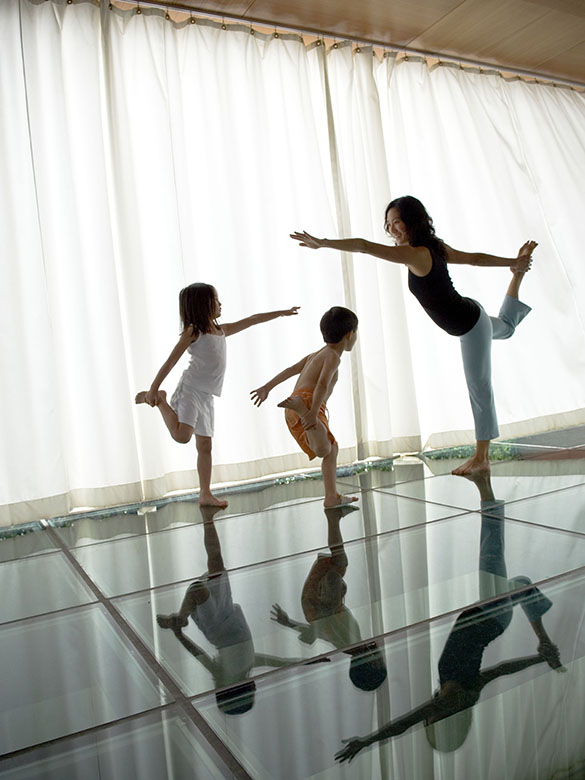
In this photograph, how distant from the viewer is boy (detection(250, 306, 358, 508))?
8.50 ft

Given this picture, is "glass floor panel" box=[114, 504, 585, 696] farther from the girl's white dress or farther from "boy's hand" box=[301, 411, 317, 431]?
the girl's white dress

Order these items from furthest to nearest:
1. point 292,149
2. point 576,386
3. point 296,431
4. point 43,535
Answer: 1. point 576,386
2. point 292,149
3. point 296,431
4. point 43,535

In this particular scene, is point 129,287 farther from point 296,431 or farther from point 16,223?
point 296,431

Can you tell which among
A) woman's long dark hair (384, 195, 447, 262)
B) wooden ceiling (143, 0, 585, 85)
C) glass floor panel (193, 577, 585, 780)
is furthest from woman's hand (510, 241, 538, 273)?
glass floor panel (193, 577, 585, 780)

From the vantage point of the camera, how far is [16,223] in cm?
284

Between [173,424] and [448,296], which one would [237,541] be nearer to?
[173,424]

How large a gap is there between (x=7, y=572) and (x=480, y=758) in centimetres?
155

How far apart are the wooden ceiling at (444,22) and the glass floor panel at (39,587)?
8.03ft

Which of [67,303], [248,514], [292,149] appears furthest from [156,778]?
[292,149]

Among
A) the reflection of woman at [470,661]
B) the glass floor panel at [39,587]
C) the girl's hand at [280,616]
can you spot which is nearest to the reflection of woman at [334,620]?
the girl's hand at [280,616]

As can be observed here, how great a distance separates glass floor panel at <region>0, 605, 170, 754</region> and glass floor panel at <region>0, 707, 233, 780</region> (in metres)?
0.04

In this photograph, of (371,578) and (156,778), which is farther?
(371,578)

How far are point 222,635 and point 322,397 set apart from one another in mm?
1321

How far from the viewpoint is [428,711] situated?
3.43 feet
